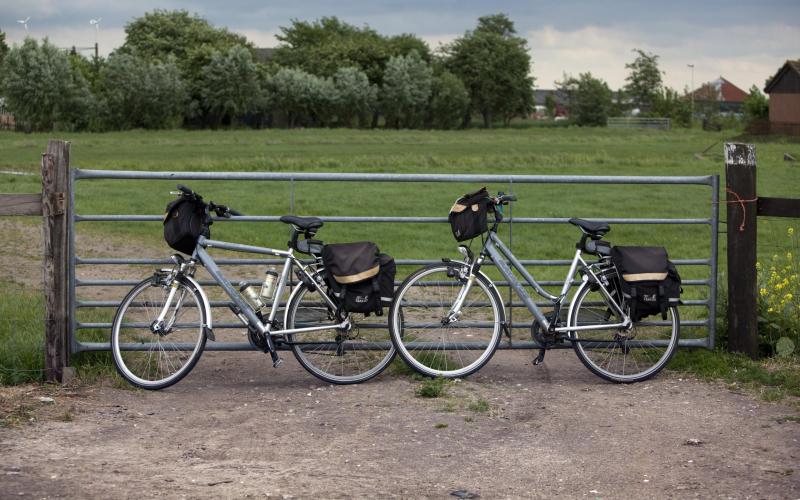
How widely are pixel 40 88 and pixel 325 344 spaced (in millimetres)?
74209

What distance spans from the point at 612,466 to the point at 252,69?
87.9 meters

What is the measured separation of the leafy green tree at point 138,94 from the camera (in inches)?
3228

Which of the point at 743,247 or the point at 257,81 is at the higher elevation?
the point at 257,81

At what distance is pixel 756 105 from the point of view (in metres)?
96.3

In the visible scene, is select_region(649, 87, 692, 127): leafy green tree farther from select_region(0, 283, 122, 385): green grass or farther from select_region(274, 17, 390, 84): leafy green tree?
select_region(0, 283, 122, 385): green grass

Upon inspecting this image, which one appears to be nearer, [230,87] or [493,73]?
[230,87]

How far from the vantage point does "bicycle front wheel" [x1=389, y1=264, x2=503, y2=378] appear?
843 centimetres

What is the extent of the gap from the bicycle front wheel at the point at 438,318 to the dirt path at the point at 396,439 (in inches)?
8.9

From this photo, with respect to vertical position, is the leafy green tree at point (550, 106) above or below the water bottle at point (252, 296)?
above

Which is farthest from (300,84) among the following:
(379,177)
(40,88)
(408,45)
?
(379,177)

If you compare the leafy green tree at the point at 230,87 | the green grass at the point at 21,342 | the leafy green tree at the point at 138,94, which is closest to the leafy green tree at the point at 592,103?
the leafy green tree at the point at 230,87

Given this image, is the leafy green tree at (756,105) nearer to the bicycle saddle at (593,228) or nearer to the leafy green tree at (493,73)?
the leafy green tree at (493,73)

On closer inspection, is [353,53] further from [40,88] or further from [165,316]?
[165,316]

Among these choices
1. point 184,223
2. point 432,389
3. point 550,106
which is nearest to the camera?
point 432,389
